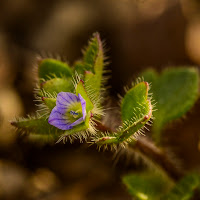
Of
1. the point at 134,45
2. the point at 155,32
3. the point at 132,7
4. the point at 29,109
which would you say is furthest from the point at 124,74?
the point at 29,109

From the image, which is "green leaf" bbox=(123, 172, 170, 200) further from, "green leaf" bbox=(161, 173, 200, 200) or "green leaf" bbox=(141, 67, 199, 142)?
"green leaf" bbox=(141, 67, 199, 142)

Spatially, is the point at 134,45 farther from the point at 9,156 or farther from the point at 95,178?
the point at 9,156

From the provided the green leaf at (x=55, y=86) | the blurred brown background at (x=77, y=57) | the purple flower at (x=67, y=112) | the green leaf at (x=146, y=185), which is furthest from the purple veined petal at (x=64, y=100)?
the blurred brown background at (x=77, y=57)

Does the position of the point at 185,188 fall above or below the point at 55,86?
below

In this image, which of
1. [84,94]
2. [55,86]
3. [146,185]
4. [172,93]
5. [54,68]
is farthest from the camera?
[172,93]

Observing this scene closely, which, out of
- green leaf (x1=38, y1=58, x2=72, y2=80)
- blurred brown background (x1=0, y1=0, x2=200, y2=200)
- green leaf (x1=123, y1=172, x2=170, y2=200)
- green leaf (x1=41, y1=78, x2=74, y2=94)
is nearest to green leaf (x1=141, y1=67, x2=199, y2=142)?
green leaf (x1=123, y1=172, x2=170, y2=200)

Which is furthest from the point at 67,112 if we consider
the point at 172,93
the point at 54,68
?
the point at 172,93

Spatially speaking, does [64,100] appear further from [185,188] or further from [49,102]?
[185,188]
